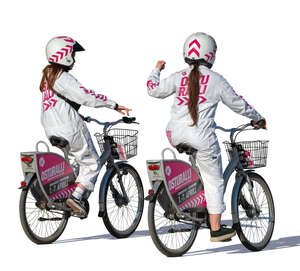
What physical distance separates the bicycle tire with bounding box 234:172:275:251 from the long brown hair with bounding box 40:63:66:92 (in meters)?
2.90

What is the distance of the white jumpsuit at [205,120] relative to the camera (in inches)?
428

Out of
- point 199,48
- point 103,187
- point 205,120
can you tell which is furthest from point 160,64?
point 103,187

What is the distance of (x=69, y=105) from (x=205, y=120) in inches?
79.4

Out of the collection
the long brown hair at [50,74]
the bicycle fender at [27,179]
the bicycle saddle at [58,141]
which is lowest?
the bicycle fender at [27,179]

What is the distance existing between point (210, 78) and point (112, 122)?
207 centimetres

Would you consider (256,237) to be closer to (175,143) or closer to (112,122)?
(175,143)

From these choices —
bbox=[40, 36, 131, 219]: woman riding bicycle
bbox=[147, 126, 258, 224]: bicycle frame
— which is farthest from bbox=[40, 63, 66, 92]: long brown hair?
bbox=[147, 126, 258, 224]: bicycle frame

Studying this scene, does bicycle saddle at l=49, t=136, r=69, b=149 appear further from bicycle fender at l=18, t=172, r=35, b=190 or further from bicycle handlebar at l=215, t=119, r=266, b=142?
bicycle handlebar at l=215, t=119, r=266, b=142

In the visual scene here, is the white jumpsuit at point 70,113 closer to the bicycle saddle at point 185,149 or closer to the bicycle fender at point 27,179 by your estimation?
the bicycle fender at point 27,179

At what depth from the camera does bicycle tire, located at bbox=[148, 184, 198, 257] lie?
35.0ft

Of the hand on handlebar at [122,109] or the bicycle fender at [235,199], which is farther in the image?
the hand on handlebar at [122,109]

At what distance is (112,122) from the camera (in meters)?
12.5

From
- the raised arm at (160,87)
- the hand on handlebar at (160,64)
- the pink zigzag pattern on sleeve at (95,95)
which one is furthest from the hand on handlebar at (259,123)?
the pink zigzag pattern on sleeve at (95,95)

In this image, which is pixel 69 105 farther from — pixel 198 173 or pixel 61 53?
pixel 198 173
